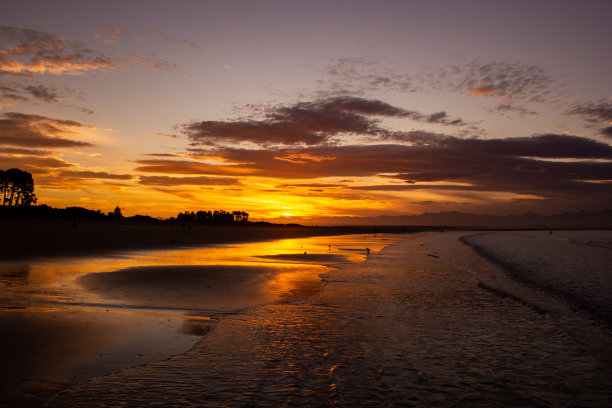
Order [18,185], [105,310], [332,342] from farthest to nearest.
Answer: [18,185]
[105,310]
[332,342]

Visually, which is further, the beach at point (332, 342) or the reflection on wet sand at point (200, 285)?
the reflection on wet sand at point (200, 285)

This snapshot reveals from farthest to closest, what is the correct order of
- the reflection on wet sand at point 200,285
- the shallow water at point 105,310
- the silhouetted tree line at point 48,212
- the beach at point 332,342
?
the silhouetted tree line at point 48,212 → the reflection on wet sand at point 200,285 → the shallow water at point 105,310 → the beach at point 332,342

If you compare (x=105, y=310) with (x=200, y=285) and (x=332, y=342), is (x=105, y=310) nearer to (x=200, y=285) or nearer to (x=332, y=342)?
(x=200, y=285)

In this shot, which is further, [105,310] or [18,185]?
[18,185]

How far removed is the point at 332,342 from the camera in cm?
892

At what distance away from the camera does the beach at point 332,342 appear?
20.3ft

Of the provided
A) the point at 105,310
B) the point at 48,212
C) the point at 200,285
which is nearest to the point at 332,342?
the point at 105,310

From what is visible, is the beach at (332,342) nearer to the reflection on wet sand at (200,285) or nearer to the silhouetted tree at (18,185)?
the reflection on wet sand at (200,285)

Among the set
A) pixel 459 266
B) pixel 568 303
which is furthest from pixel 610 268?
pixel 568 303

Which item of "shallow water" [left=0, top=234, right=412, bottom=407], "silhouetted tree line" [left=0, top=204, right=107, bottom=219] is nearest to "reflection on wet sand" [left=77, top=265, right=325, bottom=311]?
"shallow water" [left=0, top=234, right=412, bottom=407]

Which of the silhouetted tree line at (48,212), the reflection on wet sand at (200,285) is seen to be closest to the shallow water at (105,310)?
the reflection on wet sand at (200,285)

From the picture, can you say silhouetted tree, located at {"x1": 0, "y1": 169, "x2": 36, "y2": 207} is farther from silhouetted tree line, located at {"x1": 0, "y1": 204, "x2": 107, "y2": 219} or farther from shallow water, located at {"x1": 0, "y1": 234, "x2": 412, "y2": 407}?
shallow water, located at {"x1": 0, "y1": 234, "x2": 412, "y2": 407}

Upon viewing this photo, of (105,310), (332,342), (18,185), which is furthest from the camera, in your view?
(18,185)

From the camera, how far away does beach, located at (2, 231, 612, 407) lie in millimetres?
6195
